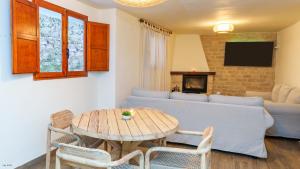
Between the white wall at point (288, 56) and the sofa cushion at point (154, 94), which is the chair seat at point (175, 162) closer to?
the sofa cushion at point (154, 94)

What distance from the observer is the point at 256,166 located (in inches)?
118

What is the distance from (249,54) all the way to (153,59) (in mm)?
2936

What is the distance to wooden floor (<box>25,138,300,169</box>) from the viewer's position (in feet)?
9.70

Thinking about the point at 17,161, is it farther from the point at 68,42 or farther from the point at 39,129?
the point at 68,42

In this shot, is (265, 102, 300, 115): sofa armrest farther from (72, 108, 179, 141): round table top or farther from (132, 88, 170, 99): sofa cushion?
(72, 108, 179, 141): round table top

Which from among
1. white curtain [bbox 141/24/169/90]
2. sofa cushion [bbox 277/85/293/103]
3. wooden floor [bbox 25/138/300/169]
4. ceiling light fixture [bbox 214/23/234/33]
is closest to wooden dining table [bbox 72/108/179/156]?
wooden floor [bbox 25/138/300/169]

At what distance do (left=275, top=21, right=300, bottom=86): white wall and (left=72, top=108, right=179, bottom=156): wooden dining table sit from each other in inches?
154

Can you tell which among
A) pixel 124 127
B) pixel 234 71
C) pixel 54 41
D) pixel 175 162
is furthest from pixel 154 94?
pixel 234 71

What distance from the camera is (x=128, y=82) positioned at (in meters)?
4.57

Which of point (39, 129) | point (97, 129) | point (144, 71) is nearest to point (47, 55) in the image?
point (39, 129)

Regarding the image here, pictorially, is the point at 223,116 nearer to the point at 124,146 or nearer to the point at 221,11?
the point at 124,146

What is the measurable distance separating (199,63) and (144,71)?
2.69 metres

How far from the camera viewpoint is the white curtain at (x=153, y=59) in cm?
510

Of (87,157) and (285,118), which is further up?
(87,157)
